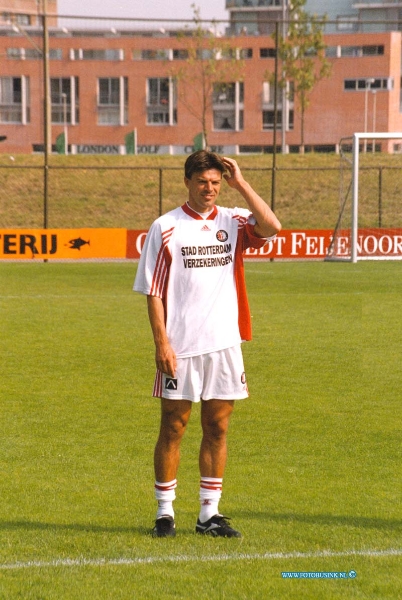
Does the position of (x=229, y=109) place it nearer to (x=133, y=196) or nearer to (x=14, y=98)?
(x=14, y=98)

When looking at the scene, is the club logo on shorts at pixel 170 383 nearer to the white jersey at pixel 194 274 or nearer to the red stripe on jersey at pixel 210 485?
the white jersey at pixel 194 274

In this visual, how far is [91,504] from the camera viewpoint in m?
5.88

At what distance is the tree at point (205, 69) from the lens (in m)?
61.8

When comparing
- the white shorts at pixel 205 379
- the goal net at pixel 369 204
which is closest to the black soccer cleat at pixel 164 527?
the white shorts at pixel 205 379

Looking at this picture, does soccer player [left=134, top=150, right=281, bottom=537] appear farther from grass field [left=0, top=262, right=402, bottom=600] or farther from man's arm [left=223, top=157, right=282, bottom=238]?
grass field [left=0, top=262, right=402, bottom=600]

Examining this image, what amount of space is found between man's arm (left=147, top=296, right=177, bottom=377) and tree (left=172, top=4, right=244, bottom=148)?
177 feet

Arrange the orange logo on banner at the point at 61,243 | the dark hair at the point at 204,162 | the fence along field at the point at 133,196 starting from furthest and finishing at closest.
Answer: the fence along field at the point at 133,196 → the orange logo on banner at the point at 61,243 → the dark hair at the point at 204,162

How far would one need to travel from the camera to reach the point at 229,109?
79562mm

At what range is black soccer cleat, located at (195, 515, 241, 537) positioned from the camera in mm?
5164

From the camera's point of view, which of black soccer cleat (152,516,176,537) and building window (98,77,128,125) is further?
building window (98,77,128,125)

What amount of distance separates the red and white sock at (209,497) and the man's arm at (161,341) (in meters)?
0.63

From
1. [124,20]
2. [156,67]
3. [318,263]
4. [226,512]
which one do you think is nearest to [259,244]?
[226,512]

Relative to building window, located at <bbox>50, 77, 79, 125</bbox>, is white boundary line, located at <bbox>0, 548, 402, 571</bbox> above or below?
below

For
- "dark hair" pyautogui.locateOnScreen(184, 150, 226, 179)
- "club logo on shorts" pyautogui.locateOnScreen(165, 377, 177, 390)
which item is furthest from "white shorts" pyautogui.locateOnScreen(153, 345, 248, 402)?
"dark hair" pyautogui.locateOnScreen(184, 150, 226, 179)
